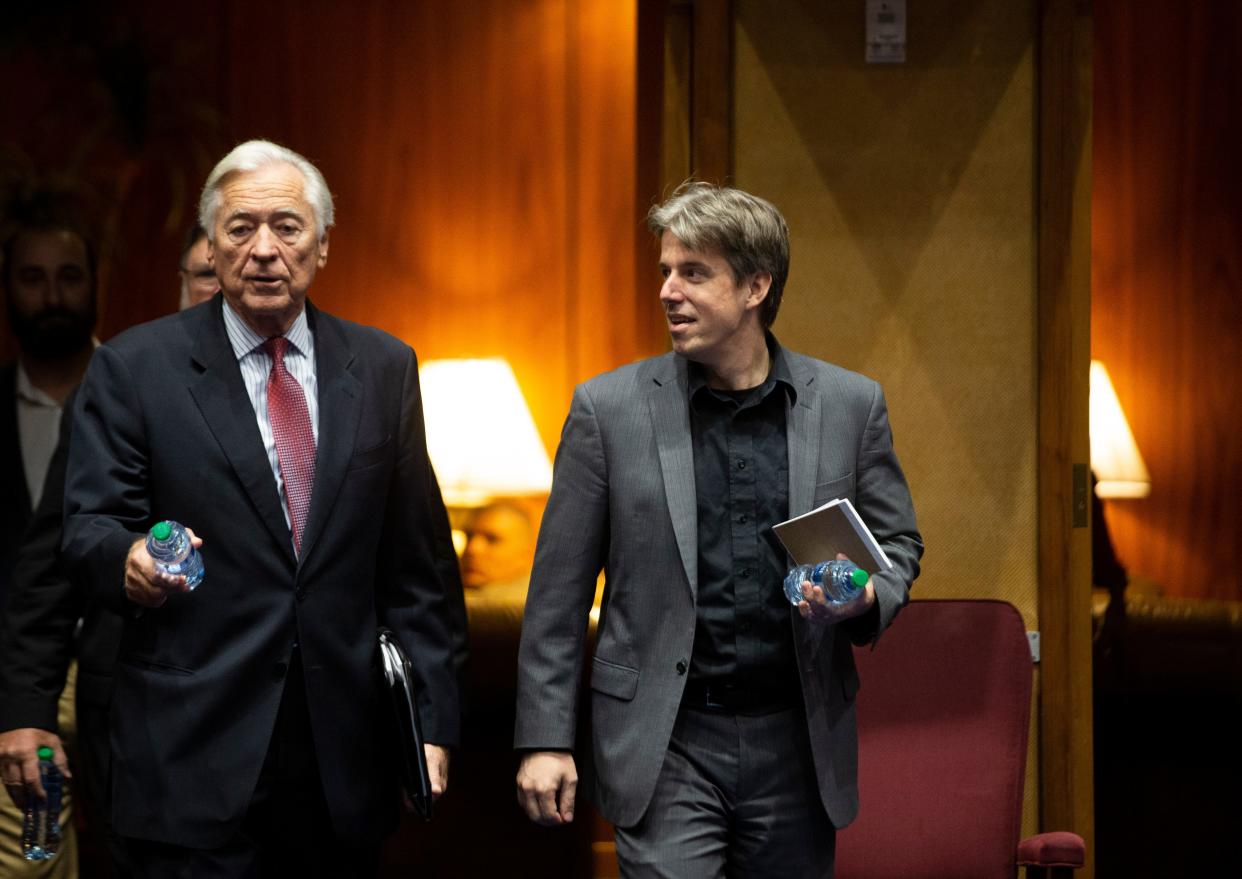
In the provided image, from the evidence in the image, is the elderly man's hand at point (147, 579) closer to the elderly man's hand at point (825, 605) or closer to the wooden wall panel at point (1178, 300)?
the elderly man's hand at point (825, 605)

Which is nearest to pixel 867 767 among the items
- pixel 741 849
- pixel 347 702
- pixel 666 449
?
pixel 741 849

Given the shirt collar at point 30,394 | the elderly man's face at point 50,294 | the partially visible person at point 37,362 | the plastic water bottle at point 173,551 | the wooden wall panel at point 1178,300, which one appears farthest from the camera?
the elderly man's face at point 50,294

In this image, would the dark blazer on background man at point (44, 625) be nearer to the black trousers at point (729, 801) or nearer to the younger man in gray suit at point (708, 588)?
the younger man in gray suit at point (708, 588)

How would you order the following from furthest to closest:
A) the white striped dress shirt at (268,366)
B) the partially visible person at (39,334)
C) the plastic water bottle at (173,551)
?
the partially visible person at (39,334)
the white striped dress shirt at (268,366)
the plastic water bottle at (173,551)

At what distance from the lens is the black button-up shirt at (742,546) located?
8.43 feet

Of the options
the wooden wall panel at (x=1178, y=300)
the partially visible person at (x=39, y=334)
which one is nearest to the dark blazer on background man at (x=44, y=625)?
the partially visible person at (x=39, y=334)

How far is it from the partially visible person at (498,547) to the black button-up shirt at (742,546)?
2.33 m

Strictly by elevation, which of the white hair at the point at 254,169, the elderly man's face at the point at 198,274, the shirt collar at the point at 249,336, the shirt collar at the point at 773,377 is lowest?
the shirt collar at the point at 773,377

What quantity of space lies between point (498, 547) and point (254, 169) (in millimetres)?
2565

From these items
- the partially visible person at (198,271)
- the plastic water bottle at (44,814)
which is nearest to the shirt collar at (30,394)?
the partially visible person at (198,271)

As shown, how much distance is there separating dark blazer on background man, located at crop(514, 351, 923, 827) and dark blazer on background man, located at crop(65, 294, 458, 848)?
1.08 feet

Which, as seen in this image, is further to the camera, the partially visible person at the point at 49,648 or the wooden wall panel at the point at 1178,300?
the wooden wall panel at the point at 1178,300

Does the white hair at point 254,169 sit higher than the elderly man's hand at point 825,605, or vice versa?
the white hair at point 254,169

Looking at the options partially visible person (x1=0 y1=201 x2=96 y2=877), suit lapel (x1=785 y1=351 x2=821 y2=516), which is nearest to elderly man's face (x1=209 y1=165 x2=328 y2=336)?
suit lapel (x1=785 y1=351 x2=821 y2=516)
